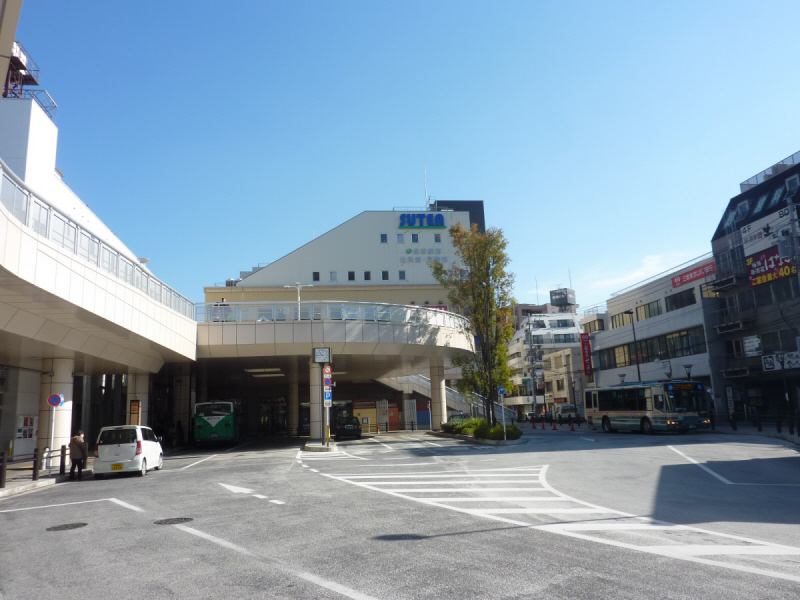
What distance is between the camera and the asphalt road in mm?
6377

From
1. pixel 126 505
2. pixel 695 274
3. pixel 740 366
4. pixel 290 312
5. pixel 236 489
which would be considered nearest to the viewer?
pixel 126 505

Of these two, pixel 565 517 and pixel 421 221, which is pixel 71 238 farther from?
pixel 421 221

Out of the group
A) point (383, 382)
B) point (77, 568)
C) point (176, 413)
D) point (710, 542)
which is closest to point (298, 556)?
point (77, 568)

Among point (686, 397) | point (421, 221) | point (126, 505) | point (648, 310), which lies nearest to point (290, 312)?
point (126, 505)

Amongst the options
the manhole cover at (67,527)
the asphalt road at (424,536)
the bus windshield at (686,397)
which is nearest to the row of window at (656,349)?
the bus windshield at (686,397)

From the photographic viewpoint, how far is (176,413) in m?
42.6

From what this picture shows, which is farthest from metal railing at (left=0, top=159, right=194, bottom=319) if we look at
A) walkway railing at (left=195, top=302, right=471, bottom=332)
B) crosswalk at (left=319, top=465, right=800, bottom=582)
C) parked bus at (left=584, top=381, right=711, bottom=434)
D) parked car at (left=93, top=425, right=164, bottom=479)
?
parked bus at (left=584, top=381, right=711, bottom=434)

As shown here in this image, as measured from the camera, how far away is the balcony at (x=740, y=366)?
46781 mm

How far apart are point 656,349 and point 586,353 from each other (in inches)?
505

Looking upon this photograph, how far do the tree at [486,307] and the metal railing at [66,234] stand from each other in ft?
59.9

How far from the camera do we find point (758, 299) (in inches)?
1841

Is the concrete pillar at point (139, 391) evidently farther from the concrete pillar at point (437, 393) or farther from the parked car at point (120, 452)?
the concrete pillar at point (437, 393)

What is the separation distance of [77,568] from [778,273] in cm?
4858

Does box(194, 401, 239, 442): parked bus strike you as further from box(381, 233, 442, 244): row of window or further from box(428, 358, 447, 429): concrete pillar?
box(381, 233, 442, 244): row of window
